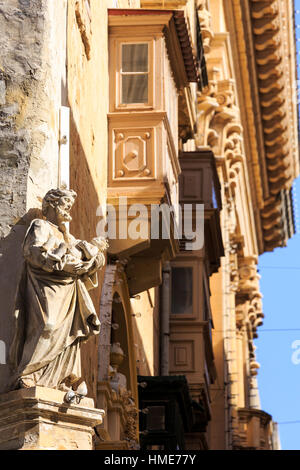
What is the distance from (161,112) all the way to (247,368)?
28012 millimetres

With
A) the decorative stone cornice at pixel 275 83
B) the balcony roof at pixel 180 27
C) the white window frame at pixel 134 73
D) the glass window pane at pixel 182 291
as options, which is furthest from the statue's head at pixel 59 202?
the decorative stone cornice at pixel 275 83

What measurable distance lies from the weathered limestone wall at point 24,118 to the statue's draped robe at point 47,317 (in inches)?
8.1

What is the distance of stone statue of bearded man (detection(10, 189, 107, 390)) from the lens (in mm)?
11094

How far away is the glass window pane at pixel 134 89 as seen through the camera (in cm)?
1792

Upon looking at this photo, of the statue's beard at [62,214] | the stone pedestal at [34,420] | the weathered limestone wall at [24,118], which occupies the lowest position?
the stone pedestal at [34,420]

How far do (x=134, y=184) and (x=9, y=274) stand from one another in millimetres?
5994

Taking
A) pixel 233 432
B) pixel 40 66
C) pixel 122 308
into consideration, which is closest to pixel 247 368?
pixel 233 432

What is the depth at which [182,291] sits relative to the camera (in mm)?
27172

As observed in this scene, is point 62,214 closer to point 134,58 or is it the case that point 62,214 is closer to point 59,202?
point 59,202

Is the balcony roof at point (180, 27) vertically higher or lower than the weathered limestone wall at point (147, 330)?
higher

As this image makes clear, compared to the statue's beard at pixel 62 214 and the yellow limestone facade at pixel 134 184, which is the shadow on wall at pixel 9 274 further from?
the statue's beard at pixel 62 214

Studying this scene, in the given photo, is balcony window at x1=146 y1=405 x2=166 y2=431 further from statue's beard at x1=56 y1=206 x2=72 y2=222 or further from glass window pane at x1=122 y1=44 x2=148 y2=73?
statue's beard at x1=56 y1=206 x2=72 y2=222

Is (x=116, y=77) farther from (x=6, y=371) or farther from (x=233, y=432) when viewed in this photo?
(x=233, y=432)

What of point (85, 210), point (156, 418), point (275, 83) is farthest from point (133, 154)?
point (275, 83)
